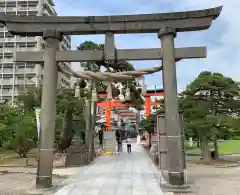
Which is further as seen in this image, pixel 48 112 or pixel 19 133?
pixel 19 133

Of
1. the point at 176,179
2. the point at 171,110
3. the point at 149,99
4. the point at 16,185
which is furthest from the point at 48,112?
the point at 149,99

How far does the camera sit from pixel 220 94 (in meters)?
18.8

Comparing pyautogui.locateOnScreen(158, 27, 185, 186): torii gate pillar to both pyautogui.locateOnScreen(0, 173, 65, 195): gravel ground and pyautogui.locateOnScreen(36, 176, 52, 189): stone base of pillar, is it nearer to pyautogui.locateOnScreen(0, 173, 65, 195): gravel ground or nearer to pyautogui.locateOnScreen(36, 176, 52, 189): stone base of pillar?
pyautogui.locateOnScreen(36, 176, 52, 189): stone base of pillar

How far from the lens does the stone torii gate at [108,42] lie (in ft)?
26.7

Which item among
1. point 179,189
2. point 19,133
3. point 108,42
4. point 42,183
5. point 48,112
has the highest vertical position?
point 108,42

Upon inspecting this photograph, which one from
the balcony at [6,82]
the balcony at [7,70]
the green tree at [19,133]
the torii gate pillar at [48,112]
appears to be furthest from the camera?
the balcony at [7,70]

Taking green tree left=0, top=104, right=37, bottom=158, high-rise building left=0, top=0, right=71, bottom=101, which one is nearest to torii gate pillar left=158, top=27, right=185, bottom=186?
green tree left=0, top=104, right=37, bottom=158

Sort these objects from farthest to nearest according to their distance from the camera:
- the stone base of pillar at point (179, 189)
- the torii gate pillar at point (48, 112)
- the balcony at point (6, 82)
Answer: the balcony at point (6, 82), the torii gate pillar at point (48, 112), the stone base of pillar at point (179, 189)

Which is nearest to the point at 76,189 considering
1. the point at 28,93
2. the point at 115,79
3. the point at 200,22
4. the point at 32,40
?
the point at 115,79

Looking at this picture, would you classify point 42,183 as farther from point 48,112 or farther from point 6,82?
point 6,82

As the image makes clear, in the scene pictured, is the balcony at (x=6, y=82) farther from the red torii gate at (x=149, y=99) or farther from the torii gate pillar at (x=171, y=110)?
the torii gate pillar at (x=171, y=110)

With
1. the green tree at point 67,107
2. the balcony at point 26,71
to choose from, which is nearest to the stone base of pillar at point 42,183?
the green tree at point 67,107

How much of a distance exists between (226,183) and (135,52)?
20.2 feet

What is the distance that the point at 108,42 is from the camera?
28.2 ft
